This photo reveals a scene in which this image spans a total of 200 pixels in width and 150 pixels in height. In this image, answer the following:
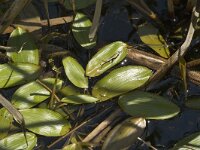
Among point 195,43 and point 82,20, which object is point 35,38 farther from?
point 195,43

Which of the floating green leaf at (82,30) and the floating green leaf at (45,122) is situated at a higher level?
the floating green leaf at (82,30)

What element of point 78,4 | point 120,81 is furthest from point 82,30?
point 120,81

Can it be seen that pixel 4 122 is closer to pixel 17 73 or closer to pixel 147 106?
pixel 17 73

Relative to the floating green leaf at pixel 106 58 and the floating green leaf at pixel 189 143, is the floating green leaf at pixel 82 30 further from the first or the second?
the floating green leaf at pixel 189 143

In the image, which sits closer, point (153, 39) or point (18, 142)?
point (18, 142)

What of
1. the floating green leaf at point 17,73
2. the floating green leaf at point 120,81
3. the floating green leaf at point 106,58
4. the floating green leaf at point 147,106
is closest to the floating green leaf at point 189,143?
the floating green leaf at point 147,106

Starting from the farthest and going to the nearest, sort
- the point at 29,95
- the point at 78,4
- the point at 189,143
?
the point at 78,4, the point at 29,95, the point at 189,143

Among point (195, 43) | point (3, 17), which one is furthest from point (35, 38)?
point (195, 43)
